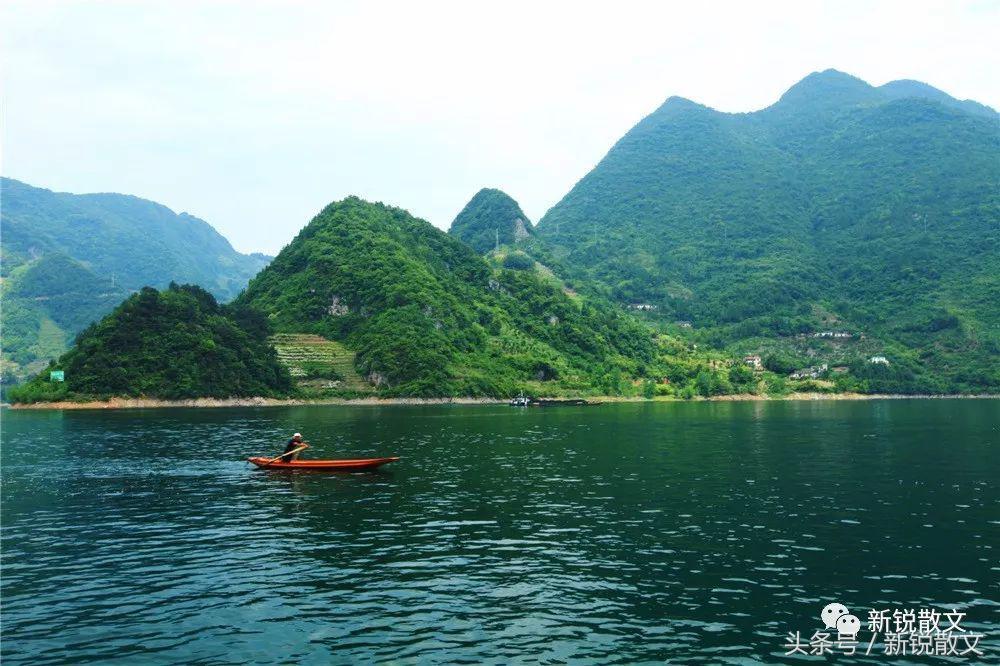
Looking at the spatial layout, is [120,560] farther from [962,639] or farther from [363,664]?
[962,639]

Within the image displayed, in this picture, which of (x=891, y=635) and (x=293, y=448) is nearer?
(x=891, y=635)

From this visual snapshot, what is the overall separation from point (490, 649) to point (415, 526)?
20757 millimetres

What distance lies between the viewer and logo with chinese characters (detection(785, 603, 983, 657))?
2534cm

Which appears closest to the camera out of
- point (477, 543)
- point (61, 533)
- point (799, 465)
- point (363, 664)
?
point (363, 664)

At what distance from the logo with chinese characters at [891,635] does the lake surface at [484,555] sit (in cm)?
64

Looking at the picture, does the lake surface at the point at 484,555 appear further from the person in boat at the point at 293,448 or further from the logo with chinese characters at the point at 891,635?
the person in boat at the point at 293,448

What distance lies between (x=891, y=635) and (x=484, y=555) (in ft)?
62.9

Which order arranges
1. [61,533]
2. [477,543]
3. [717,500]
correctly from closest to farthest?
1. [477,543]
2. [61,533]
3. [717,500]

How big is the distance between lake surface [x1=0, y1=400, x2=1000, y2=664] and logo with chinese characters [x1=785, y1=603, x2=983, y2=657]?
640 millimetres

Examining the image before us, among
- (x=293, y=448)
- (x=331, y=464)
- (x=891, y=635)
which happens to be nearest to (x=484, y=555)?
(x=891, y=635)

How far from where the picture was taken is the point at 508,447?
92938 millimetres

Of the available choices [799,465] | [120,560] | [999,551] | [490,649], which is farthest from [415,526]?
[799,465]

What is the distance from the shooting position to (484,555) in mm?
38344

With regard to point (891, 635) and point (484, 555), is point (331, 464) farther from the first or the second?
point (891, 635)
